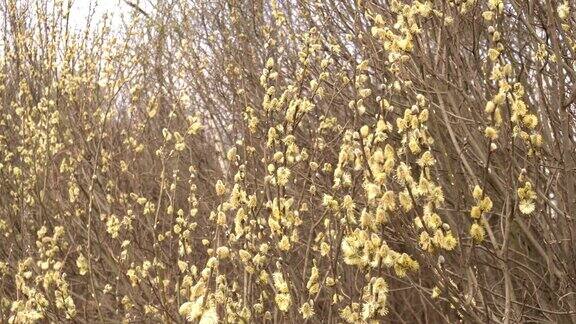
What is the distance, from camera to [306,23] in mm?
5219

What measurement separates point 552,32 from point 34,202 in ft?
11.7

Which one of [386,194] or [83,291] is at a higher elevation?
[386,194]

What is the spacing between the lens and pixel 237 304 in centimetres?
247

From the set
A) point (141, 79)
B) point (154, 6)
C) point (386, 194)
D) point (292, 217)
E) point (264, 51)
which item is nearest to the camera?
point (386, 194)

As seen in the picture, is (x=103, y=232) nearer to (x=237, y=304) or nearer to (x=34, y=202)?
(x=34, y=202)

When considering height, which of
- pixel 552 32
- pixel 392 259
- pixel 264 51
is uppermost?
pixel 264 51

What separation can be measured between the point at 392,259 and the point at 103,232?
3.29m

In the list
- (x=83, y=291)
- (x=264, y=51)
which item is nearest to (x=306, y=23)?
(x=264, y=51)

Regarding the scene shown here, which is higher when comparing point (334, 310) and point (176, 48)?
point (176, 48)

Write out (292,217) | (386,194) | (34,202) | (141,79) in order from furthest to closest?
(141,79) → (34,202) → (292,217) → (386,194)

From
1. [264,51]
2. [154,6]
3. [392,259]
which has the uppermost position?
[154,6]

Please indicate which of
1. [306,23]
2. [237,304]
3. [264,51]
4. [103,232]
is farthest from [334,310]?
[264,51]

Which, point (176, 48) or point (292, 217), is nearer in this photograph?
point (292, 217)

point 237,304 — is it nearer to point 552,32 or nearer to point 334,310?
point 334,310
